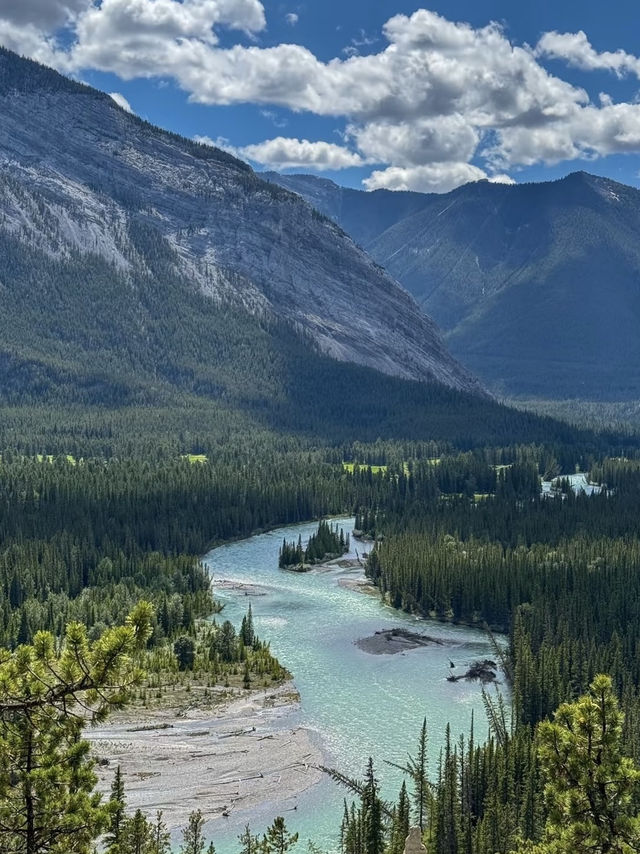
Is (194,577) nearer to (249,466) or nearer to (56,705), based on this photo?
(249,466)

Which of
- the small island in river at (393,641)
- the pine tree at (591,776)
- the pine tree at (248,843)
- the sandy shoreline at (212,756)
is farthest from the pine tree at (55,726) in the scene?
the small island in river at (393,641)

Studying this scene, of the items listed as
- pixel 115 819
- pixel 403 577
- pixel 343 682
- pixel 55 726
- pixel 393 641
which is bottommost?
pixel 343 682

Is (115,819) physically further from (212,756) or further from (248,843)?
(212,756)

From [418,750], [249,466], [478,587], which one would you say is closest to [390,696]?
[418,750]

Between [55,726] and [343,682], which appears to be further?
[343,682]

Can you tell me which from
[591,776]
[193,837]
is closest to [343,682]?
[193,837]

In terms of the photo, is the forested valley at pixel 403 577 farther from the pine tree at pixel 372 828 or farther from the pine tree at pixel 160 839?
the pine tree at pixel 160 839
